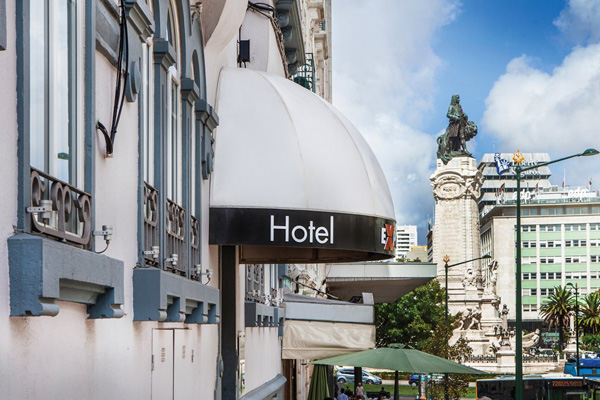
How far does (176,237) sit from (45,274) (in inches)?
199

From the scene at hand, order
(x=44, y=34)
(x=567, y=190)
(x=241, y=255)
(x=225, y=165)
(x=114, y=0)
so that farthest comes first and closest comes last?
(x=567, y=190)
(x=241, y=255)
(x=225, y=165)
(x=114, y=0)
(x=44, y=34)

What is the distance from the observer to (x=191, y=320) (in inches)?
404

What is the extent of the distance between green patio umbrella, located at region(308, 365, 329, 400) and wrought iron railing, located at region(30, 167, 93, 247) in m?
24.7

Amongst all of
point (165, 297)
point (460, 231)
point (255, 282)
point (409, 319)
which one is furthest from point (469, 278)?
point (165, 297)

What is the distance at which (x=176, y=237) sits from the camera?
397 inches

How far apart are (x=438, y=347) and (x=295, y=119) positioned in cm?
3992

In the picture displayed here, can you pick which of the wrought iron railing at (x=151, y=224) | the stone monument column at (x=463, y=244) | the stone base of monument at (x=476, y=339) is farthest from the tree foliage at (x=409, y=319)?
the wrought iron railing at (x=151, y=224)

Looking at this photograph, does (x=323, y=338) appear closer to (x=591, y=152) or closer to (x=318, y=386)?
(x=318, y=386)

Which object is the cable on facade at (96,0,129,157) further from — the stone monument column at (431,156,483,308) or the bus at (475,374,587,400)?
the stone monument column at (431,156,483,308)

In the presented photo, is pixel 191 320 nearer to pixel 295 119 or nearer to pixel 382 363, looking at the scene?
pixel 295 119

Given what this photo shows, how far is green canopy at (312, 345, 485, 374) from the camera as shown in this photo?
20.7 meters

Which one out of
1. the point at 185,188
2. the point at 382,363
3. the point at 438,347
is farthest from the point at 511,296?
the point at 185,188

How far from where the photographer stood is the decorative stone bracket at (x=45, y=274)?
16.2ft

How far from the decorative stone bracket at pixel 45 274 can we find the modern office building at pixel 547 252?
17401cm
